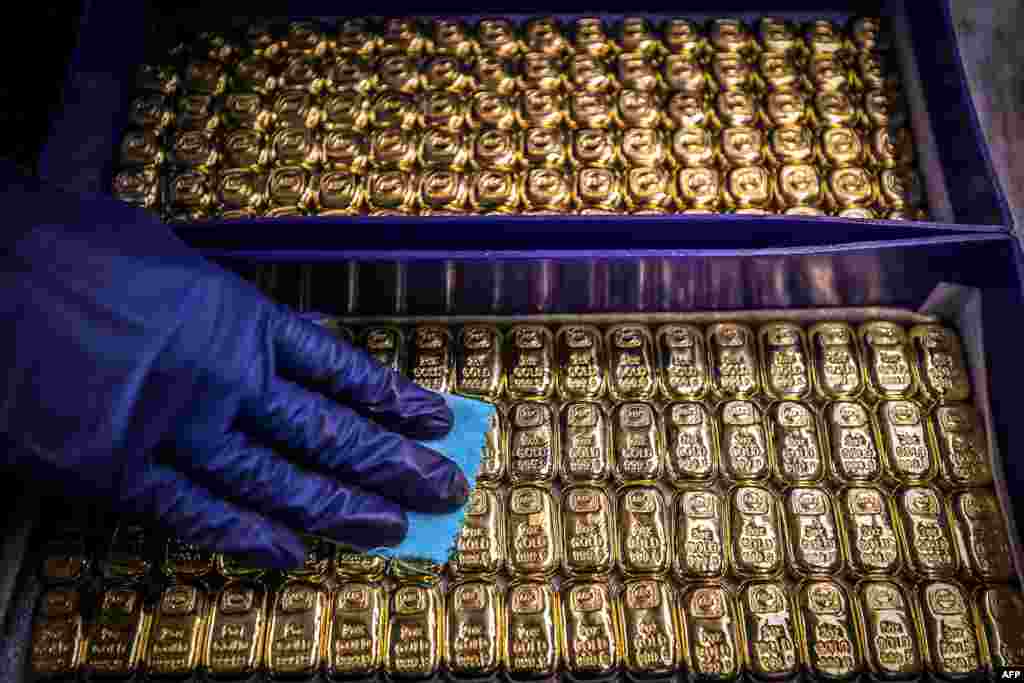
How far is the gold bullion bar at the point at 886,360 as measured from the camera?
1995mm

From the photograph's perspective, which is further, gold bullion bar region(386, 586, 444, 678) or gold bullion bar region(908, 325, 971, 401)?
gold bullion bar region(908, 325, 971, 401)

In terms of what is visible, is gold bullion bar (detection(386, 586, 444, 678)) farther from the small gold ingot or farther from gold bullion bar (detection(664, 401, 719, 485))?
the small gold ingot

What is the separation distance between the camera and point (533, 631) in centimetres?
179

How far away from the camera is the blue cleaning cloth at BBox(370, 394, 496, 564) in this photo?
1811mm

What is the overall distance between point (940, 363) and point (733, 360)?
0.54m

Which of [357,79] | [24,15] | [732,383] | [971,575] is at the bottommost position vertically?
[971,575]

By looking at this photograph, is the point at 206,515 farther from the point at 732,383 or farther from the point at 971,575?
the point at 971,575

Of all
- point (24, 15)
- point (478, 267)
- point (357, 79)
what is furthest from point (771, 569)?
point (24, 15)

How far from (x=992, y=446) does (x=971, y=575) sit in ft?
1.14

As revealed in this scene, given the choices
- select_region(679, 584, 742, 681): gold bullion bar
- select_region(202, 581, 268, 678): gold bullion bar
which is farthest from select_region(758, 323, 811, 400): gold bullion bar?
select_region(202, 581, 268, 678): gold bullion bar

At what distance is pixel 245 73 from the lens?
2309mm

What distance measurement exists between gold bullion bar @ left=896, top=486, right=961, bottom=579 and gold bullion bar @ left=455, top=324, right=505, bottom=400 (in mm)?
1039

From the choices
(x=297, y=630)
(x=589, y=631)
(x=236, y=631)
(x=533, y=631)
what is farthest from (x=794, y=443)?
(x=236, y=631)

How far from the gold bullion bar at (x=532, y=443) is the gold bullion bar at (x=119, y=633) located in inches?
36.8
